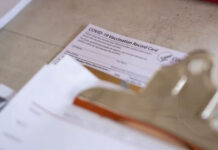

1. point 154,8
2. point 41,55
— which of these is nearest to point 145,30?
point 154,8

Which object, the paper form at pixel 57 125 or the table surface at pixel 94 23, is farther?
the table surface at pixel 94 23

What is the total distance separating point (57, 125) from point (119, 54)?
0.63 feet

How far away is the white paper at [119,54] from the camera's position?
0.44m

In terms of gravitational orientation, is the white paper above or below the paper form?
above

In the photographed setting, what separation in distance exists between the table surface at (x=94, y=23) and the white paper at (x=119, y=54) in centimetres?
2

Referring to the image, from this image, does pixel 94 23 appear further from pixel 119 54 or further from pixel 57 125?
pixel 57 125

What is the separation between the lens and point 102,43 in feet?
1.63

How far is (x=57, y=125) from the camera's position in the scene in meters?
0.32

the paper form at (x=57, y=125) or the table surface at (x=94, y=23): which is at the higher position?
the table surface at (x=94, y=23)

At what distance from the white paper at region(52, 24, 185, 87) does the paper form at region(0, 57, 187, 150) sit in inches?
3.7

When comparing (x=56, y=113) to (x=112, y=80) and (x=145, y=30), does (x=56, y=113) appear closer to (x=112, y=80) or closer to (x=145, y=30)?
(x=112, y=80)

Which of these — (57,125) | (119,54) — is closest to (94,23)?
(119,54)

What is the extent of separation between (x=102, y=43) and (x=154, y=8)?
0.14m

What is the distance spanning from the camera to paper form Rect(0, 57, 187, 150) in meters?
0.30
